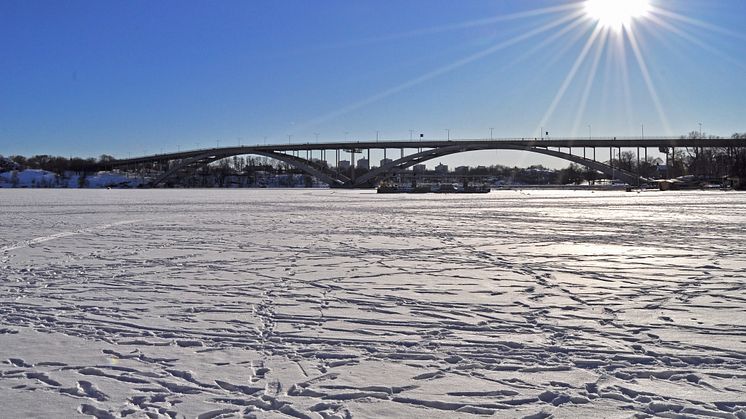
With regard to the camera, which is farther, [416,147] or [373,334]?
[416,147]

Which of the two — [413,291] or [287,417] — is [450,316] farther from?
[287,417]

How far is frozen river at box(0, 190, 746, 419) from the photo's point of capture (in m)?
3.12

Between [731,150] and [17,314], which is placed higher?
[731,150]

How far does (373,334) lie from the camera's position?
438 cm

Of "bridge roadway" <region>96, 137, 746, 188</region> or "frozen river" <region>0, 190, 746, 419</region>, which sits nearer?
"frozen river" <region>0, 190, 746, 419</region>

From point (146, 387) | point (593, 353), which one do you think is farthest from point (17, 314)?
point (593, 353)

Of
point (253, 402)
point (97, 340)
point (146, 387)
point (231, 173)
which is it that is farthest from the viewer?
point (231, 173)

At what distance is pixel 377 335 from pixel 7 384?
2283mm

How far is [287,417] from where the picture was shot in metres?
2.88

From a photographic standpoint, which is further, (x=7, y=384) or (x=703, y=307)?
(x=703, y=307)

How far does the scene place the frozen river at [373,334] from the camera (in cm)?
312

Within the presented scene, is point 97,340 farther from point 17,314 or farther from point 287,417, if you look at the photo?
point 287,417

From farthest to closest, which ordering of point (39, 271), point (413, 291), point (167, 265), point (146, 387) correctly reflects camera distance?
point (167, 265), point (39, 271), point (413, 291), point (146, 387)

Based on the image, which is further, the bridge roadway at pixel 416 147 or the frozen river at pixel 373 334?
the bridge roadway at pixel 416 147
